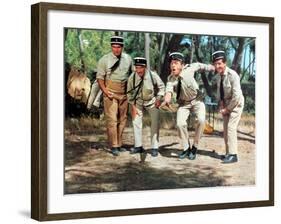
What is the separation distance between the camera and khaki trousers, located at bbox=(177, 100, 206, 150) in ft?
6.62

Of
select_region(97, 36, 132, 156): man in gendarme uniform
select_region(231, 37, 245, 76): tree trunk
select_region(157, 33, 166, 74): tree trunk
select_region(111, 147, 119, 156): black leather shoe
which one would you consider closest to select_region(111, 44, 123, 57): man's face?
select_region(97, 36, 132, 156): man in gendarme uniform

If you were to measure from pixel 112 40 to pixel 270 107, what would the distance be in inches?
17.9

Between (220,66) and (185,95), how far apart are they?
116 millimetres

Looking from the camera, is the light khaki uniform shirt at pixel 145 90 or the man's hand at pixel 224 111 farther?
the man's hand at pixel 224 111

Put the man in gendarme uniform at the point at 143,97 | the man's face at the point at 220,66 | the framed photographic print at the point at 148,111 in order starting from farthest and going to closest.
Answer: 1. the man's face at the point at 220,66
2. the man in gendarme uniform at the point at 143,97
3. the framed photographic print at the point at 148,111

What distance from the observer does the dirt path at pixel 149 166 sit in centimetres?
190

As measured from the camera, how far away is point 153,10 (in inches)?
77.4

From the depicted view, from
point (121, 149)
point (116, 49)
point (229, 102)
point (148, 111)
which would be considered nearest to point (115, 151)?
point (121, 149)

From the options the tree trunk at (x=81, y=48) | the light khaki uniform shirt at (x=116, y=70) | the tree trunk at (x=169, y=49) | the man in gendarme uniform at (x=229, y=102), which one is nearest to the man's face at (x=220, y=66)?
the man in gendarme uniform at (x=229, y=102)

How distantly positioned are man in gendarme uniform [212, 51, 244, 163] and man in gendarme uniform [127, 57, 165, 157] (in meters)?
0.16

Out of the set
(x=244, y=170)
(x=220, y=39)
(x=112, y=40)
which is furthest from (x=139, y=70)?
(x=244, y=170)

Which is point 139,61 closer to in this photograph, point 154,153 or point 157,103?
point 157,103

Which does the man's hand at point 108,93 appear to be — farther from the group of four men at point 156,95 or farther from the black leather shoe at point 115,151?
the black leather shoe at point 115,151

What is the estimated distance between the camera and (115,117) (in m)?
1.94
